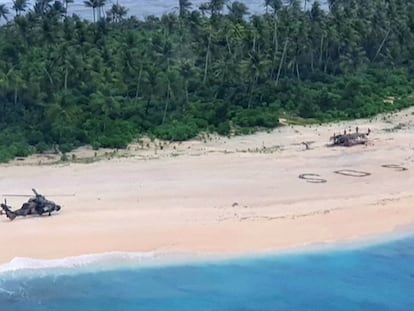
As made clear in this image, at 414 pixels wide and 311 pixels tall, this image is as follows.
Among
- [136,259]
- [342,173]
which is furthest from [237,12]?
[136,259]

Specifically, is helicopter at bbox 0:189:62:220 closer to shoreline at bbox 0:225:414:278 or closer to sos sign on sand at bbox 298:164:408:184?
shoreline at bbox 0:225:414:278

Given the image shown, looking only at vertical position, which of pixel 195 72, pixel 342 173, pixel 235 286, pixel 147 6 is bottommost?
pixel 235 286

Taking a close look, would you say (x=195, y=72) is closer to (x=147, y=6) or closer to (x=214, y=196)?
(x=214, y=196)

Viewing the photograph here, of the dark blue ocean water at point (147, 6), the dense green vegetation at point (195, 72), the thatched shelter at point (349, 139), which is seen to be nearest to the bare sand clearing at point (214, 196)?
the thatched shelter at point (349, 139)

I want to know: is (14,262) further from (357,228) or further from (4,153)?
(4,153)

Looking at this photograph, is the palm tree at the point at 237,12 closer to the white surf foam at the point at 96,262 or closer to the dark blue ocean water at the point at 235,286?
the white surf foam at the point at 96,262

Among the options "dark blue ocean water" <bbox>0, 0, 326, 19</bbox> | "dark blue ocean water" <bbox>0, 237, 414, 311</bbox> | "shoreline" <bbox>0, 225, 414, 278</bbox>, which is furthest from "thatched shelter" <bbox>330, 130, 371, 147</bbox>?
"dark blue ocean water" <bbox>0, 0, 326, 19</bbox>

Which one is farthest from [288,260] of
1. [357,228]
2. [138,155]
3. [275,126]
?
[275,126]
